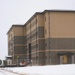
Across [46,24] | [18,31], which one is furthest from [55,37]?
[18,31]

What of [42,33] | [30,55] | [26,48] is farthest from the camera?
[26,48]

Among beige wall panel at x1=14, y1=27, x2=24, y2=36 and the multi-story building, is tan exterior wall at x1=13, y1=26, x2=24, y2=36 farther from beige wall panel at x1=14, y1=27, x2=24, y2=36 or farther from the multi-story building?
the multi-story building

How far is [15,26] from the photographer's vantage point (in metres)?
131

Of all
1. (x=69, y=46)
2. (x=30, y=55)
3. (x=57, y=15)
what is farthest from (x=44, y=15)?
(x=30, y=55)

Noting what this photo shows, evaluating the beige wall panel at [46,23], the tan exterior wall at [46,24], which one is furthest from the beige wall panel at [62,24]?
the beige wall panel at [46,23]

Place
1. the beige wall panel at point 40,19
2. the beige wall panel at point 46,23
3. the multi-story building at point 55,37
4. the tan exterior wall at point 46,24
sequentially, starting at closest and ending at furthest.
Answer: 1. the multi-story building at point 55,37
2. the tan exterior wall at point 46,24
3. the beige wall panel at point 46,23
4. the beige wall panel at point 40,19

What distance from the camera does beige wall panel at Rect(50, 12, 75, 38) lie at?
91250 millimetres

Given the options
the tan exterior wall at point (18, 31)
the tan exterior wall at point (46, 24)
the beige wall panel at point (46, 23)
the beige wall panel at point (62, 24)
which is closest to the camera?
the beige wall panel at point (62, 24)

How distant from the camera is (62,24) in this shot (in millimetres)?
92375

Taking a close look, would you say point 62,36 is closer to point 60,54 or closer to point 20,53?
point 60,54

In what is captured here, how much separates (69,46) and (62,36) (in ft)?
13.3

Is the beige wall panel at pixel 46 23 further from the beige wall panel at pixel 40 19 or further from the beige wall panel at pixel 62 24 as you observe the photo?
the beige wall panel at pixel 40 19

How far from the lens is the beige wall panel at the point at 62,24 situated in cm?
9125

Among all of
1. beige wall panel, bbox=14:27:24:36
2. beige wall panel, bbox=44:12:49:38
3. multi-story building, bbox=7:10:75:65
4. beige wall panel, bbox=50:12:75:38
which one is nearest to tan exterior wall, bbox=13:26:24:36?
beige wall panel, bbox=14:27:24:36
